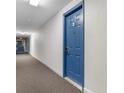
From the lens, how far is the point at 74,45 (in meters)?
3.36

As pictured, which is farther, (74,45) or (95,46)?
(74,45)

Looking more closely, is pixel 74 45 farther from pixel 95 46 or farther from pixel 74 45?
pixel 95 46

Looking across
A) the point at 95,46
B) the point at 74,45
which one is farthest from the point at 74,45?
the point at 95,46

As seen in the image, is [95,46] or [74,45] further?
[74,45]

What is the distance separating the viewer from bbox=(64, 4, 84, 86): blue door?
2986 millimetres

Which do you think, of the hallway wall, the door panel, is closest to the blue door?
the door panel

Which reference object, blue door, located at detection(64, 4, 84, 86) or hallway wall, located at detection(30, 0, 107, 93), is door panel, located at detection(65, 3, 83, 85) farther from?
hallway wall, located at detection(30, 0, 107, 93)

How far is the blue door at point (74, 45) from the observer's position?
9.80ft

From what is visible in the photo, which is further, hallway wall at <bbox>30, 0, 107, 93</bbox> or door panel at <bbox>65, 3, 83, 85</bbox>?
door panel at <bbox>65, 3, 83, 85</bbox>

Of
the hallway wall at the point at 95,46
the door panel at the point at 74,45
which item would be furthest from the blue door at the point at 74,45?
the hallway wall at the point at 95,46

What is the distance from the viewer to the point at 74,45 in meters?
3.36

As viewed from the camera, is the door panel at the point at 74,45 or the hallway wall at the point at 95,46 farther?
the door panel at the point at 74,45

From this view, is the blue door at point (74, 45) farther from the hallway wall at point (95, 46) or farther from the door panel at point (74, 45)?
the hallway wall at point (95, 46)
